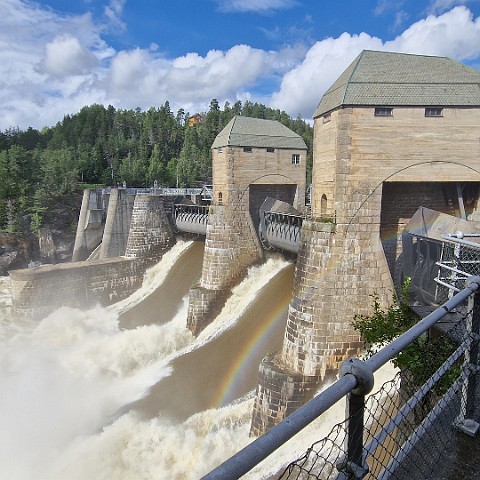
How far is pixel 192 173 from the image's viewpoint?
174 ft

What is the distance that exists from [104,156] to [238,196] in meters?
47.9

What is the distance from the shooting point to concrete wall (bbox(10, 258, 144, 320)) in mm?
19219

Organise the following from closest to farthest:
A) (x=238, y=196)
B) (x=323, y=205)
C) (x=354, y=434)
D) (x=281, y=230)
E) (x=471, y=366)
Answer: (x=354, y=434)
(x=471, y=366)
(x=323, y=205)
(x=281, y=230)
(x=238, y=196)

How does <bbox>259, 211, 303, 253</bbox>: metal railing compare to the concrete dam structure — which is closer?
the concrete dam structure

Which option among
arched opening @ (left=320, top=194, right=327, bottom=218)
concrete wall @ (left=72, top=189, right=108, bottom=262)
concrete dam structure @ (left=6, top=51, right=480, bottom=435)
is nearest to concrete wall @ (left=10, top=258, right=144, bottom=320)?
concrete wall @ (left=72, top=189, right=108, bottom=262)

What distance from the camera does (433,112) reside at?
1027 centimetres

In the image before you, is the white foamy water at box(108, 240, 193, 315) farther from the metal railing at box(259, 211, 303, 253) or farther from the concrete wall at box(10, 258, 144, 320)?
the metal railing at box(259, 211, 303, 253)

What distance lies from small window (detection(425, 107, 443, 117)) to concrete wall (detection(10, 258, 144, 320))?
16758 mm

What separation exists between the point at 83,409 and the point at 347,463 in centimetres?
1397

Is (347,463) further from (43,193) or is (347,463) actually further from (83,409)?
(43,193)

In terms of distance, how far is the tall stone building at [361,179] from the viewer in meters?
10.1

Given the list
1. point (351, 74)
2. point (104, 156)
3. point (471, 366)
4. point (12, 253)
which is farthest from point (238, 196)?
point (104, 156)

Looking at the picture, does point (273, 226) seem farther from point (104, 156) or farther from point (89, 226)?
point (104, 156)

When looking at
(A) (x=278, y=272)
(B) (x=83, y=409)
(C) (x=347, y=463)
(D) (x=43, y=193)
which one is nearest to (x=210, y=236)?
(A) (x=278, y=272)
